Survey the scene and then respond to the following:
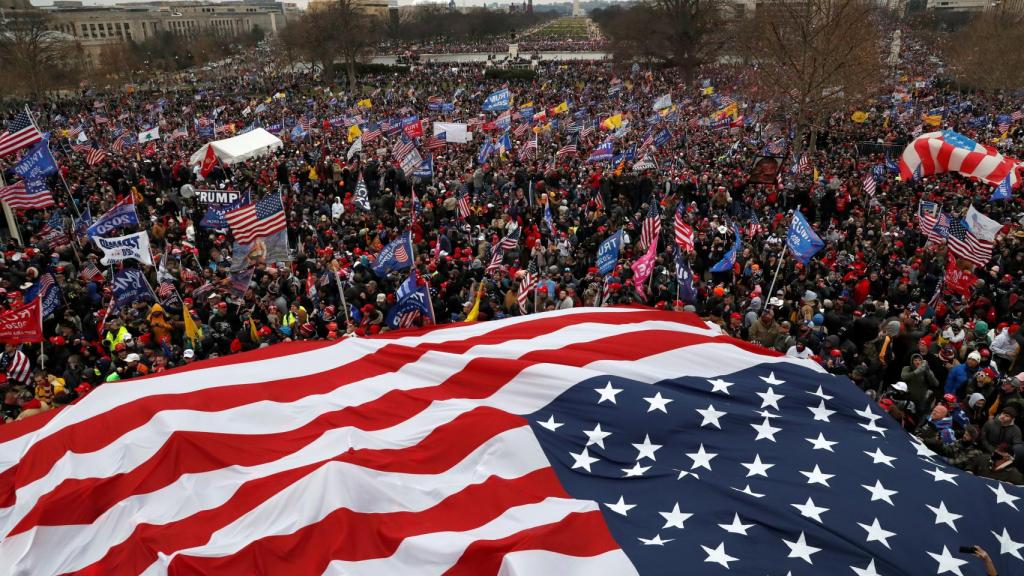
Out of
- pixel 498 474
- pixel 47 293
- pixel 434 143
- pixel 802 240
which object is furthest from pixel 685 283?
pixel 434 143

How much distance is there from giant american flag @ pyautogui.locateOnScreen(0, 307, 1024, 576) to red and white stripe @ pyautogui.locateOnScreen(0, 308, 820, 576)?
0.02m

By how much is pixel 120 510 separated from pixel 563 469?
3.98 meters

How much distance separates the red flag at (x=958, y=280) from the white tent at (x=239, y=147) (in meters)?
20.9

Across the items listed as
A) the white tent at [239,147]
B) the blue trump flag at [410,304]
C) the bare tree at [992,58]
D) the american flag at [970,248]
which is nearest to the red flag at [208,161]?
the white tent at [239,147]

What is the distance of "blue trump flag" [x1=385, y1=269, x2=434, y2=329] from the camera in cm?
1041

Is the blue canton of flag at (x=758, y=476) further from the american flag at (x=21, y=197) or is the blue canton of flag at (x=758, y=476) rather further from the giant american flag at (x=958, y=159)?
the american flag at (x=21, y=197)

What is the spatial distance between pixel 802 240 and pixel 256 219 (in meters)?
9.69

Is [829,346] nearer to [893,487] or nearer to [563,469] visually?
[893,487]

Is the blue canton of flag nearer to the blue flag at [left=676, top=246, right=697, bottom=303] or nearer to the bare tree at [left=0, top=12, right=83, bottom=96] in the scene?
the blue flag at [left=676, top=246, right=697, bottom=303]

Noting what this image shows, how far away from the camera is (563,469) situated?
20.7 feet

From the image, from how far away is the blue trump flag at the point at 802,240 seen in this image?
36.8 feet

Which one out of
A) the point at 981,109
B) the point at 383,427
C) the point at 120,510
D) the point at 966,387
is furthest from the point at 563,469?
the point at 981,109

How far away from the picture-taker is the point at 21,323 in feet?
32.7

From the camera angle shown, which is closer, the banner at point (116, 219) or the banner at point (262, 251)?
the banner at point (262, 251)
